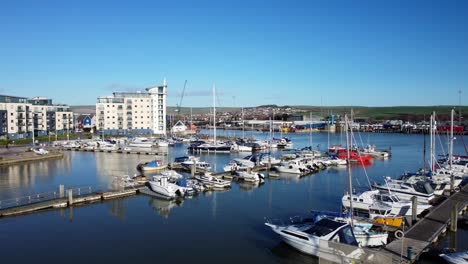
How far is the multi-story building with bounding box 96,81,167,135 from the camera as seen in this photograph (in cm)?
7219

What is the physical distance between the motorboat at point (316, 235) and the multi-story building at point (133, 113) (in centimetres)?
5995

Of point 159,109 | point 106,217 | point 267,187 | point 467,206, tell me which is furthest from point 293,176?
point 159,109

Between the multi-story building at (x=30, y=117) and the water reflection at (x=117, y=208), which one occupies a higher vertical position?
the multi-story building at (x=30, y=117)

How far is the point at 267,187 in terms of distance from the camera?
1026 inches

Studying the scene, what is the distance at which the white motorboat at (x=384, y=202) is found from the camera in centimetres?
1728

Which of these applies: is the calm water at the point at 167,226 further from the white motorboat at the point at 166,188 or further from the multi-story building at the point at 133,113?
the multi-story building at the point at 133,113

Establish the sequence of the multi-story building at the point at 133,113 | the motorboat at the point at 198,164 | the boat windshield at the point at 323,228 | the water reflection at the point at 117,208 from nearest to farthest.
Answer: the boat windshield at the point at 323,228 → the water reflection at the point at 117,208 → the motorboat at the point at 198,164 → the multi-story building at the point at 133,113

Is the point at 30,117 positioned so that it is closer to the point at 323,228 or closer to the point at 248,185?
the point at 248,185

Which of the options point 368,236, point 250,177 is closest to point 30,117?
point 250,177

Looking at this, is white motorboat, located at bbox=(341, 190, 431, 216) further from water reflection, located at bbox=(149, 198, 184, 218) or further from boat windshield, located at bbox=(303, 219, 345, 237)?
water reflection, located at bbox=(149, 198, 184, 218)

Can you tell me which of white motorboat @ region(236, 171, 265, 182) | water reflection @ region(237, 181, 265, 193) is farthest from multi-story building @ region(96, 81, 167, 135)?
water reflection @ region(237, 181, 265, 193)

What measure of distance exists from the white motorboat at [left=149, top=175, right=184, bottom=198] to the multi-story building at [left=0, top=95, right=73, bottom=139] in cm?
4301

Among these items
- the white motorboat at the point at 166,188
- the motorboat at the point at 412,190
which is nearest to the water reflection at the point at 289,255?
the motorboat at the point at 412,190

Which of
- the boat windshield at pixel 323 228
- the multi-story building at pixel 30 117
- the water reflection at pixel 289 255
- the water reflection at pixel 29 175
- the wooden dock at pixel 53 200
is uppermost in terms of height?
the multi-story building at pixel 30 117
